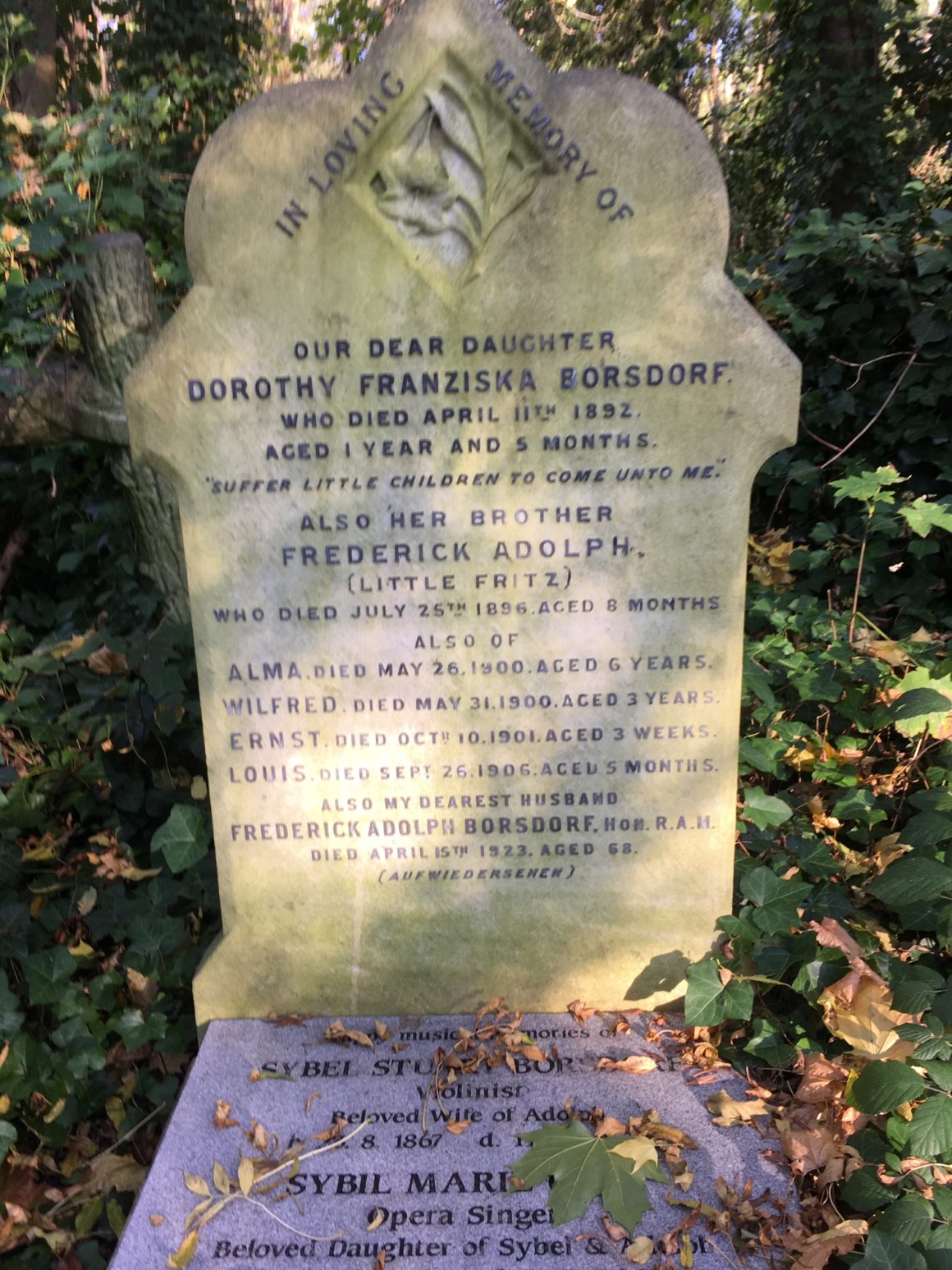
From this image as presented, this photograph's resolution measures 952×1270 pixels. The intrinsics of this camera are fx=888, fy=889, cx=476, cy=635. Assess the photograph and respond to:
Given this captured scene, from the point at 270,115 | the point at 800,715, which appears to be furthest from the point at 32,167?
the point at 800,715

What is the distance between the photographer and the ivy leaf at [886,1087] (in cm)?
182

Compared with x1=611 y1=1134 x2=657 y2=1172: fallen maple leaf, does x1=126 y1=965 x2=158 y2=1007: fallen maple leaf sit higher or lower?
lower

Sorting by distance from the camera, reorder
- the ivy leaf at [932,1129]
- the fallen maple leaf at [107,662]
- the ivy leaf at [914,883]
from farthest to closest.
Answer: the fallen maple leaf at [107,662] < the ivy leaf at [914,883] < the ivy leaf at [932,1129]

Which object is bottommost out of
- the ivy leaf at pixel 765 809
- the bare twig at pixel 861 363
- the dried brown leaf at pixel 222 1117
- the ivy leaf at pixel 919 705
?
the dried brown leaf at pixel 222 1117

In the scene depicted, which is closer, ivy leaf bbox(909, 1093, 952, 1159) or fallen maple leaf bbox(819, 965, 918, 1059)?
ivy leaf bbox(909, 1093, 952, 1159)

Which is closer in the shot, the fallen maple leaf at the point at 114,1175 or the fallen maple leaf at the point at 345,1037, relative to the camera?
the fallen maple leaf at the point at 114,1175

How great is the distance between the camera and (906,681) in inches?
127

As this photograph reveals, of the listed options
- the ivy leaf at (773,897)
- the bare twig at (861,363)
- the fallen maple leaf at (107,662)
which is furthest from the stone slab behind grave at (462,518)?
the bare twig at (861,363)

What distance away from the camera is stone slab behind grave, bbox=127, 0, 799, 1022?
6.91 ft

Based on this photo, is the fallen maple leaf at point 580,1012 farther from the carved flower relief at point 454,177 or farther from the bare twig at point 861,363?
the bare twig at point 861,363

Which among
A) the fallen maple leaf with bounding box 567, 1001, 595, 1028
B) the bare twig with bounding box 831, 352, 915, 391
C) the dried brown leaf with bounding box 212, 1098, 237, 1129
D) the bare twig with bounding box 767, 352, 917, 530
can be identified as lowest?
the fallen maple leaf with bounding box 567, 1001, 595, 1028

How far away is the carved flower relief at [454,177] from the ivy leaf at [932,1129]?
2113 millimetres

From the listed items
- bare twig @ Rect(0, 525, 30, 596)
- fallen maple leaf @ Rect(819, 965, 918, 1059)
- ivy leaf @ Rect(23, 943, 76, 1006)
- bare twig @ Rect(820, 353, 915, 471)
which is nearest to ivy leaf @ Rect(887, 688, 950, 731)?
fallen maple leaf @ Rect(819, 965, 918, 1059)

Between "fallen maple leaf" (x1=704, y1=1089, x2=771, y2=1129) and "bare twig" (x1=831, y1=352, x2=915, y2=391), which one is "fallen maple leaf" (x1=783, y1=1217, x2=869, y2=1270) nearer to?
"fallen maple leaf" (x1=704, y1=1089, x2=771, y2=1129)
